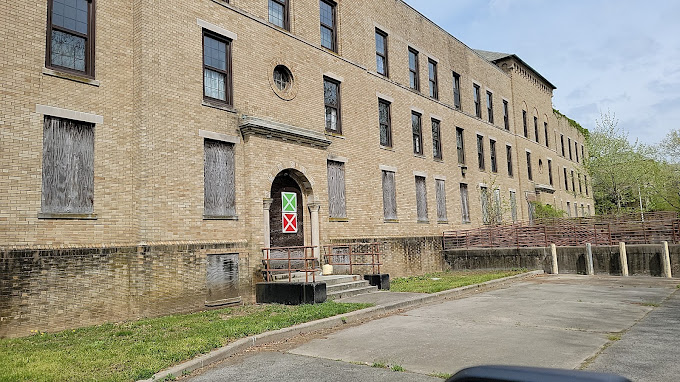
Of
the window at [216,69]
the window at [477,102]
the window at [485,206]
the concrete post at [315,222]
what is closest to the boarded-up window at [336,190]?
the concrete post at [315,222]

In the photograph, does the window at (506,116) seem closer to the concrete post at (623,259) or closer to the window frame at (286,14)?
the concrete post at (623,259)

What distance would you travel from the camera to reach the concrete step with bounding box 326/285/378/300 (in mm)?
12536

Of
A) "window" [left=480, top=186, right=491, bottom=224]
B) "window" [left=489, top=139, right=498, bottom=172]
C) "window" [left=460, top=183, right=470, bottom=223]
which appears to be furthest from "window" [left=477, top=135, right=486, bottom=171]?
"window" [left=460, top=183, right=470, bottom=223]

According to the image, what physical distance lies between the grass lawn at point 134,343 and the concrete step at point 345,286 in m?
1.80

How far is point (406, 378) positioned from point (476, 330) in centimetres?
311

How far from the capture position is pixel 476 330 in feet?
27.2

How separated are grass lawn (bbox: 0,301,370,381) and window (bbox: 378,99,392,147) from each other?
11.0 meters

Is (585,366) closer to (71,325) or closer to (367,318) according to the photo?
(367,318)

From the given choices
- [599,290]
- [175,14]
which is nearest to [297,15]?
[175,14]

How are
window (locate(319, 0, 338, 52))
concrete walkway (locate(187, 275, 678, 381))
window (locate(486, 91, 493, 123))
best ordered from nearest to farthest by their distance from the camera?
concrete walkway (locate(187, 275, 678, 381)) → window (locate(319, 0, 338, 52)) → window (locate(486, 91, 493, 123))

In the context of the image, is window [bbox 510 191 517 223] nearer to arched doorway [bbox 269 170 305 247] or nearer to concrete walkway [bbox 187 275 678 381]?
concrete walkway [bbox 187 275 678 381]

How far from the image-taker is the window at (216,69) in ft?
44.0

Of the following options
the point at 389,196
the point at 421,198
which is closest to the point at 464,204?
the point at 421,198

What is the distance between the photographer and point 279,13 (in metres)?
16.0
